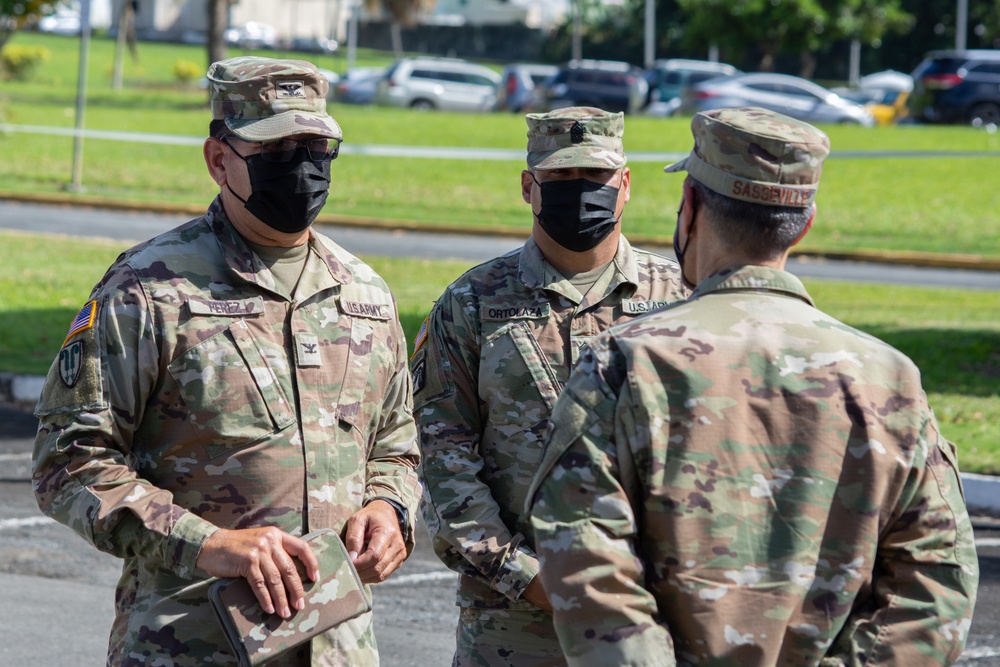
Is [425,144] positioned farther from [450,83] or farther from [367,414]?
[367,414]

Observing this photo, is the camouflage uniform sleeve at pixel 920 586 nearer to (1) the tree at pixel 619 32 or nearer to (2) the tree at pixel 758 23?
(2) the tree at pixel 758 23

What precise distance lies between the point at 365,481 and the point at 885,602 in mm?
1327

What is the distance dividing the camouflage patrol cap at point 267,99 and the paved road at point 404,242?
11.9 meters

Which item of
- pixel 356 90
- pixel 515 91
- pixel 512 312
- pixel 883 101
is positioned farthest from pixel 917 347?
pixel 883 101

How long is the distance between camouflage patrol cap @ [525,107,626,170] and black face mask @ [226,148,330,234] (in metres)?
0.77

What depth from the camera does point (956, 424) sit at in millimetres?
7977

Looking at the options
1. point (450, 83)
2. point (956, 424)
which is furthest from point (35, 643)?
point (450, 83)

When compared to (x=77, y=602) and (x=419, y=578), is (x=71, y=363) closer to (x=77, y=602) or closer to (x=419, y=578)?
(x=77, y=602)

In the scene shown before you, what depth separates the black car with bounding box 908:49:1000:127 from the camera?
28.4m

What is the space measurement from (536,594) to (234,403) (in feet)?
2.84

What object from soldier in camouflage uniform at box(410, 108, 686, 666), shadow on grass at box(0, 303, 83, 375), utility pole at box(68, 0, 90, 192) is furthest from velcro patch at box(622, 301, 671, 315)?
utility pole at box(68, 0, 90, 192)

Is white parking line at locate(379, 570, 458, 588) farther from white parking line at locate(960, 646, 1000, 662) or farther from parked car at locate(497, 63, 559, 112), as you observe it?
parked car at locate(497, 63, 559, 112)

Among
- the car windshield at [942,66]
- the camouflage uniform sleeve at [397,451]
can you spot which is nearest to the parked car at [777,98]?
the car windshield at [942,66]

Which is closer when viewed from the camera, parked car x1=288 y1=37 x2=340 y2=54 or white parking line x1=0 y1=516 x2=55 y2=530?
white parking line x1=0 y1=516 x2=55 y2=530
